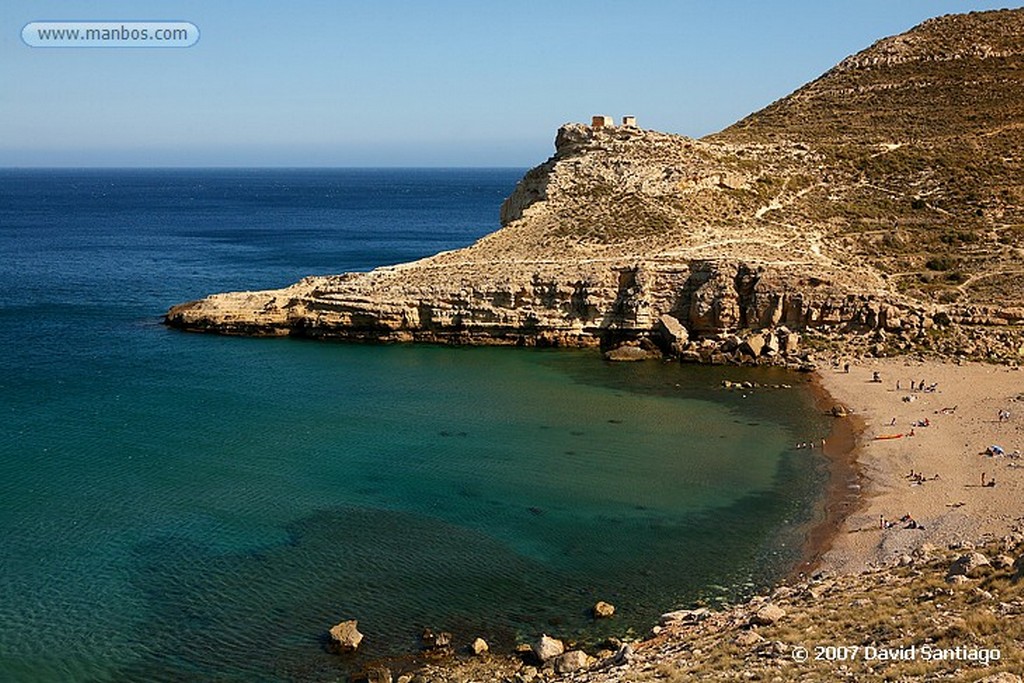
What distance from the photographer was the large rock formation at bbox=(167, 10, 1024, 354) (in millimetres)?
52969

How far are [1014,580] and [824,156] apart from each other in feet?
179

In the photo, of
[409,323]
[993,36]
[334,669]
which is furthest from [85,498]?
[993,36]

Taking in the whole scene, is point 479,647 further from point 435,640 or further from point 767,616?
point 767,616

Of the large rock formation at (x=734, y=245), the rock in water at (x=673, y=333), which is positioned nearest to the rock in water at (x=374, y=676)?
the rock in water at (x=673, y=333)

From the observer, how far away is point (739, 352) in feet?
166

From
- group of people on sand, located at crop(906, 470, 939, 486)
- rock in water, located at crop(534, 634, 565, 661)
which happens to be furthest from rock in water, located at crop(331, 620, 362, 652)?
group of people on sand, located at crop(906, 470, 939, 486)

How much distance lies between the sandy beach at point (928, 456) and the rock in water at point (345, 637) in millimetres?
13361

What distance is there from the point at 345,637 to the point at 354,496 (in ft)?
32.0

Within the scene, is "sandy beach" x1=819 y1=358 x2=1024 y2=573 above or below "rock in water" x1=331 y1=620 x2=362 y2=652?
above

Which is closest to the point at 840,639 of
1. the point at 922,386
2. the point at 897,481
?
the point at 897,481

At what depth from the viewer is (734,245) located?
5762 centimetres

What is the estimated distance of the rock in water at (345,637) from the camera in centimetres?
2341

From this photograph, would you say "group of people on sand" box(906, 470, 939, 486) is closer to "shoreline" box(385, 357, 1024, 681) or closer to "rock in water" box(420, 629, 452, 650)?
"shoreline" box(385, 357, 1024, 681)

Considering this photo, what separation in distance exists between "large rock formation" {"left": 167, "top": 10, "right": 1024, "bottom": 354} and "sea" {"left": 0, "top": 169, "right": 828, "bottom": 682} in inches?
94.2
